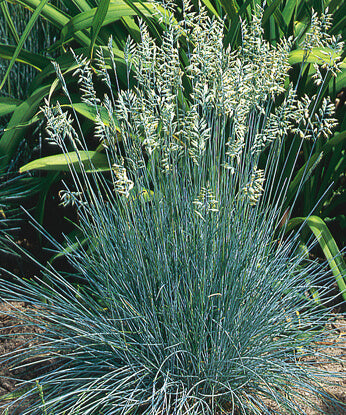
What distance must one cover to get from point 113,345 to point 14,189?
137cm

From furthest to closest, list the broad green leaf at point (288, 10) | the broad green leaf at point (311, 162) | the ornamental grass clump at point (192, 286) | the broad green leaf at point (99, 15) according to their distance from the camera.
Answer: the broad green leaf at point (288, 10), the broad green leaf at point (311, 162), the broad green leaf at point (99, 15), the ornamental grass clump at point (192, 286)

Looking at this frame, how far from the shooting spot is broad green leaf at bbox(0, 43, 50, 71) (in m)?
2.62

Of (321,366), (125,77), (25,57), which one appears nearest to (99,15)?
(125,77)

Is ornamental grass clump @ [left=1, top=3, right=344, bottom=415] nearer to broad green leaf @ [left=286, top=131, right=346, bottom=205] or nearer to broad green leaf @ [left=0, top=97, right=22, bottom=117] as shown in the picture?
broad green leaf @ [left=286, top=131, right=346, bottom=205]

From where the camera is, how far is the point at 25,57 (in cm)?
268

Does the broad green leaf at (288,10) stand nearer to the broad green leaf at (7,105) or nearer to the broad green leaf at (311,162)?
the broad green leaf at (311,162)

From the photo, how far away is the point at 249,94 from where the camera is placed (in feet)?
5.67

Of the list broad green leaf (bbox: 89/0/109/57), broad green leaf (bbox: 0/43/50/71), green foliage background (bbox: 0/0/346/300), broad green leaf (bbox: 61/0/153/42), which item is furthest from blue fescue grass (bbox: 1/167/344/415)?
broad green leaf (bbox: 0/43/50/71)

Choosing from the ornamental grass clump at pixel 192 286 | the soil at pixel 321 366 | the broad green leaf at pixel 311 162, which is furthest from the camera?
the broad green leaf at pixel 311 162

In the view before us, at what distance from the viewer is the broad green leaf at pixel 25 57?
2.62m

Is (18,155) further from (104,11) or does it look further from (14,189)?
(104,11)

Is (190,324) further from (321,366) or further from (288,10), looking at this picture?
(288,10)

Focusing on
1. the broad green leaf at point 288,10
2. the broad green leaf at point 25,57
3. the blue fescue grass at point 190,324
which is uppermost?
the broad green leaf at point 288,10

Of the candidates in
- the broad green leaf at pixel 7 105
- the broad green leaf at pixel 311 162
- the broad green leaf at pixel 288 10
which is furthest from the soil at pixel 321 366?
the broad green leaf at pixel 288 10
